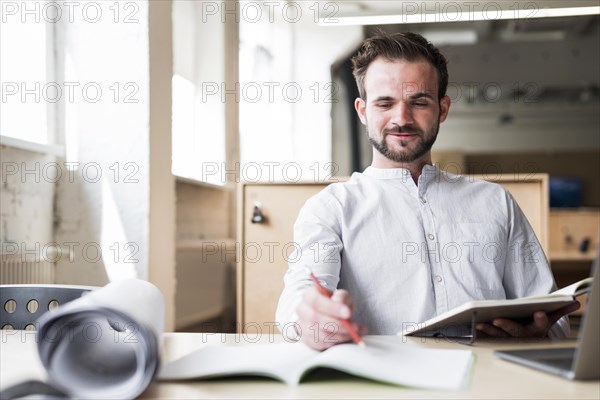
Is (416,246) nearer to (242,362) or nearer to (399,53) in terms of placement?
(399,53)

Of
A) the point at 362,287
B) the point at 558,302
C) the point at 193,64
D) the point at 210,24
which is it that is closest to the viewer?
the point at 558,302

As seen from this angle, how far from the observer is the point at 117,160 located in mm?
3051

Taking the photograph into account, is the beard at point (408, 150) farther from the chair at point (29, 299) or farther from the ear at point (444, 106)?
the chair at point (29, 299)

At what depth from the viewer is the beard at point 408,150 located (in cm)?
176

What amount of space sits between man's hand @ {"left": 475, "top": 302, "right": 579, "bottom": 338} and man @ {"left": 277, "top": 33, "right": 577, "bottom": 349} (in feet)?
0.86

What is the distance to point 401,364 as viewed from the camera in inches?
33.9

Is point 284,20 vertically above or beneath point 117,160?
above

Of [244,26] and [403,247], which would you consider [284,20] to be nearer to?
[244,26]

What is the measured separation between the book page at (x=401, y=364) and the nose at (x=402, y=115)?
881mm

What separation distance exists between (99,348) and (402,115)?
3.55 ft

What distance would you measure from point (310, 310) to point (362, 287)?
2.16 ft

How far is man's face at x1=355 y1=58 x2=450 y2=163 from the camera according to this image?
176 cm

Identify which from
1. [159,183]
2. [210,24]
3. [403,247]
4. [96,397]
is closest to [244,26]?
[210,24]

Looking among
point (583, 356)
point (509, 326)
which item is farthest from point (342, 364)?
point (509, 326)
